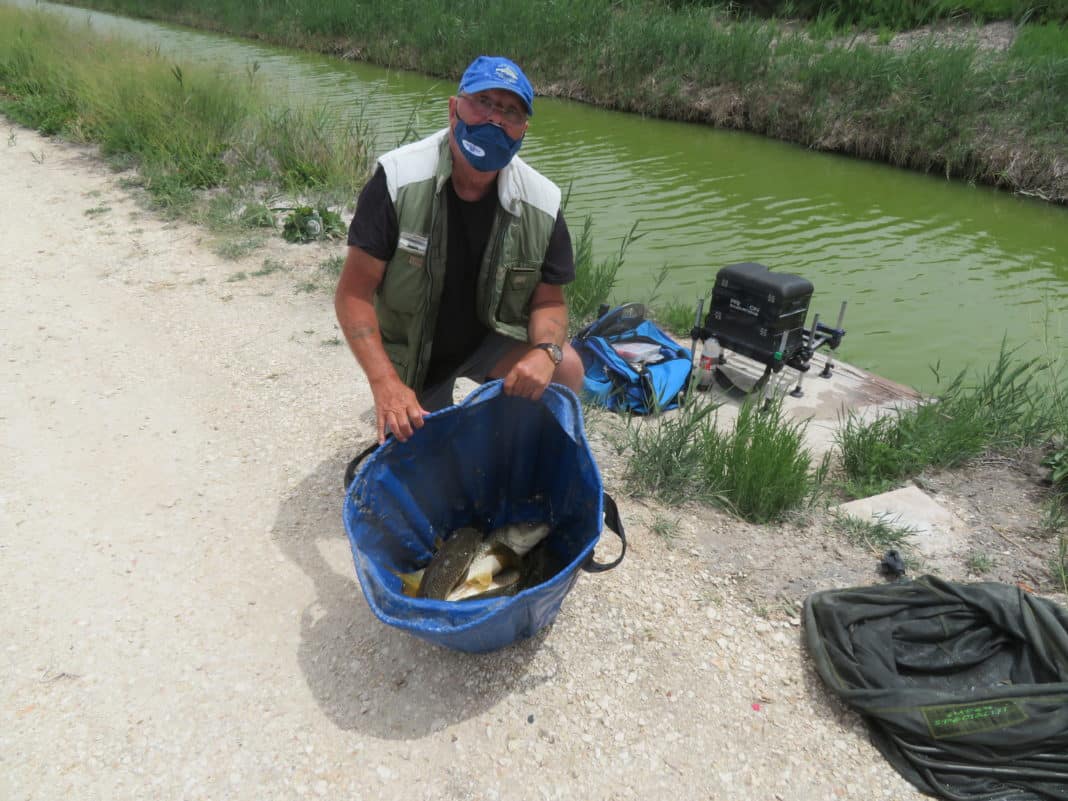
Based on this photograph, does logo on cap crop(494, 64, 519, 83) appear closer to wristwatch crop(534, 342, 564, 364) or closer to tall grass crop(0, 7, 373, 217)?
wristwatch crop(534, 342, 564, 364)

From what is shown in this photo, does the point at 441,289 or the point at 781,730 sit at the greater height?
the point at 441,289

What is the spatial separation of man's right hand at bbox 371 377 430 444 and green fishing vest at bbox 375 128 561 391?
418 mm

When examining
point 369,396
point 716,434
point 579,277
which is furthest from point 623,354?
point 369,396

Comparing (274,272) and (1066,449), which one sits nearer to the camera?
(1066,449)

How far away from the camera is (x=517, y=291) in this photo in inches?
97.1

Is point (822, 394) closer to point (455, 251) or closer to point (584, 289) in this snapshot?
point (584, 289)

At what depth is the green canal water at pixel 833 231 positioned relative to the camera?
212 inches

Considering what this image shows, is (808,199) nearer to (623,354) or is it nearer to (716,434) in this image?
(623,354)

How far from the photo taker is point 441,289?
243cm

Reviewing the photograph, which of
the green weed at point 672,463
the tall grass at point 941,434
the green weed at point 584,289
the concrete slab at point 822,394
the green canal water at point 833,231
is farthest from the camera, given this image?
the green canal water at point 833,231

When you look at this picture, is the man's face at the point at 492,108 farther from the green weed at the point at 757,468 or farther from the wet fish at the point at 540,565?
the green weed at the point at 757,468

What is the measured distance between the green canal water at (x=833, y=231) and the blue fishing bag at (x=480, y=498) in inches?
138

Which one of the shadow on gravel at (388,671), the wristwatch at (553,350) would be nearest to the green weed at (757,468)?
the wristwatch at (553,350)

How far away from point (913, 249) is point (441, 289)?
245 inches
